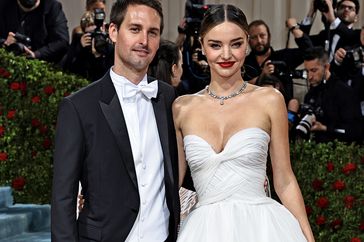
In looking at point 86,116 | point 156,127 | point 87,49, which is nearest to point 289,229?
point 156,127

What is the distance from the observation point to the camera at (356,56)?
673cm

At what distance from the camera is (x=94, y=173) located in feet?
9.12

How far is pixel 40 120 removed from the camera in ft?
20.9

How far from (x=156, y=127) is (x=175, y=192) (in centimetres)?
23

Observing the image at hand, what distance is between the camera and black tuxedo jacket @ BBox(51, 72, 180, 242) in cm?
275

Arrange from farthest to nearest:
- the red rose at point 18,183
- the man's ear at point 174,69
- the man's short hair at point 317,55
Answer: the man's short hair at point 317,55, the red rose at point 18,183, the man's ear at point 174,69

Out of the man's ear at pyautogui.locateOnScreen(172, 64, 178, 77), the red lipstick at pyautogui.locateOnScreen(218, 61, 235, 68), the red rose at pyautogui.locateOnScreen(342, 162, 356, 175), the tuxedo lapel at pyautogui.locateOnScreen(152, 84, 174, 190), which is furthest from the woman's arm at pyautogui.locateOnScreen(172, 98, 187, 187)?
the red rose at pyautogui.locateOnScreen(342, 162, 356, 175)

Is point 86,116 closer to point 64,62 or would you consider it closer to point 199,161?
point 199,161

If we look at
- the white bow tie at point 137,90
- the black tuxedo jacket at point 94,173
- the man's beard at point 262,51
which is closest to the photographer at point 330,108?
the man's beard at point 262,51

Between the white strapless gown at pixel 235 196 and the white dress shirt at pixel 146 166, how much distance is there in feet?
0.45

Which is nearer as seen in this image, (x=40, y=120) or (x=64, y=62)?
(x=40, y=120)

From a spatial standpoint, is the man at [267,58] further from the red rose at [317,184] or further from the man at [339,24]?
the red rose at [317,184]

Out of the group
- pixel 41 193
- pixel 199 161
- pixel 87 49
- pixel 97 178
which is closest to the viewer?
pixel 97 178

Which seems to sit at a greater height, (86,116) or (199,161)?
(86,116)
